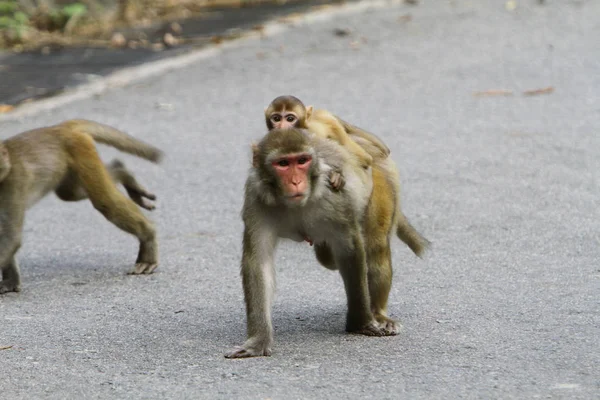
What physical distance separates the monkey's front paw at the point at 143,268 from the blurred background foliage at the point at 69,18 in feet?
24.2

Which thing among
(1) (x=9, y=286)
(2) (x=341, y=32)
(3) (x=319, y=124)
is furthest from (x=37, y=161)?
(2) (x=341, y=32)

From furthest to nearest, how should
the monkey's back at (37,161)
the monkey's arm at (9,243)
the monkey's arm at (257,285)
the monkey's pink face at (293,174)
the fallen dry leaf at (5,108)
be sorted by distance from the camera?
the fallen dry leaf at (5,108)
the monkey's back at (37,161)
the monkey's arm at (9,243)
the monkey's arm at (257,285)
the monkey's pink face at (293,174)

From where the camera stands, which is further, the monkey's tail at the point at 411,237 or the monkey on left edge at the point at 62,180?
the monkey on left edge at the point at 62,180

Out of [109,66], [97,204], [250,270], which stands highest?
[250,270]

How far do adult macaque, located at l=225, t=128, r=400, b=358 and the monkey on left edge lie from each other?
1832 millimetres

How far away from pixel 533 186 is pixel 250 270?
12.3 feet

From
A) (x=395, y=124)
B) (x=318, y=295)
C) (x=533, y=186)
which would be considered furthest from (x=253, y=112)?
(x=318, y=295)

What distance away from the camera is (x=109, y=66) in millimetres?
12820

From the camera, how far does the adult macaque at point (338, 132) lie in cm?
593

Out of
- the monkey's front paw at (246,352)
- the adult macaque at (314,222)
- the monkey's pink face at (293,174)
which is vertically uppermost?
the monkey's pink face at (293,174)

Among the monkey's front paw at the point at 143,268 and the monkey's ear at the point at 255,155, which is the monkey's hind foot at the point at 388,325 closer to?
the monkey's ear at the point at 255,155

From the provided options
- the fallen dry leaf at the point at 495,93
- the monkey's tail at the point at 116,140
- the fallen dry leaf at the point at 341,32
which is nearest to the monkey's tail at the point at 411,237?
the monkey's tail at the point at 116,140

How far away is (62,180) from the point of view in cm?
723

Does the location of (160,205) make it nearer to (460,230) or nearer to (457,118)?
(460,230)
